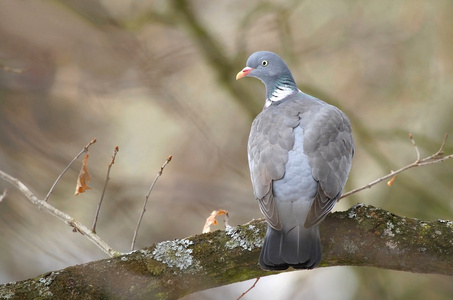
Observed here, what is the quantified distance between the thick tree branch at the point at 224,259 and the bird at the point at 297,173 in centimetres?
11

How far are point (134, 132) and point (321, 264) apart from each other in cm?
350

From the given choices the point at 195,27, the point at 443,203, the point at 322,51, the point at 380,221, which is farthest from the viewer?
the point at 322,51

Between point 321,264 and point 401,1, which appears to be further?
point 401,1

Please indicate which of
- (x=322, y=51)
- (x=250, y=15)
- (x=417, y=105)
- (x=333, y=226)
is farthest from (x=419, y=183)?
(x=333, y=226)

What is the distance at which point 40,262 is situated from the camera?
5305mm

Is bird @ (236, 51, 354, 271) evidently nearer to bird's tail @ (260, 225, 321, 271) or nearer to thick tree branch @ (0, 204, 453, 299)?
bird's tail @ (260, 225, 321, 271)

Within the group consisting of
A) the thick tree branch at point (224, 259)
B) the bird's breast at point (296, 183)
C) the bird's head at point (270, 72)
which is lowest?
the thick tree branch at point (224, 259)

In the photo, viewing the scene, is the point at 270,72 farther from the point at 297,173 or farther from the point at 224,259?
the point at 224,259

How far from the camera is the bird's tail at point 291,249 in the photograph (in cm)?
300

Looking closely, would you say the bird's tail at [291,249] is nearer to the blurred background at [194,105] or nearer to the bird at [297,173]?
the bird at [297,173]

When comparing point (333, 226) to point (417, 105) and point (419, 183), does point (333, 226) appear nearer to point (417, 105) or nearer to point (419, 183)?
point (419, 183)

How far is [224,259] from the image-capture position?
118 inches

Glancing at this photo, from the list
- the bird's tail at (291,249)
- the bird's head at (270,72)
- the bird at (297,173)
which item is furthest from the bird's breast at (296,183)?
the bird's head at (270,72)

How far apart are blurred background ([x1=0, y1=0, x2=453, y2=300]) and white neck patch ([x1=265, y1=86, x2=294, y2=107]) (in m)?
0.84
